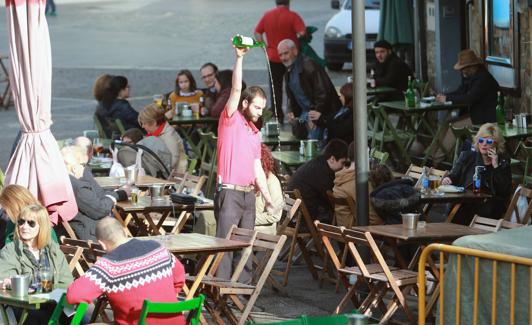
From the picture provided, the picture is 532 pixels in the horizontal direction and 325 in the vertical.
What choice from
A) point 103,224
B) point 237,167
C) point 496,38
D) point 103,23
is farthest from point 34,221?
point 103,23

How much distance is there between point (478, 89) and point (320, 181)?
4005 mm

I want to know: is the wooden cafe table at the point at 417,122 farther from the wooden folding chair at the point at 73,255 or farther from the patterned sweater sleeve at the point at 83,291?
the patterned sweater sleeve at the point at 83,291

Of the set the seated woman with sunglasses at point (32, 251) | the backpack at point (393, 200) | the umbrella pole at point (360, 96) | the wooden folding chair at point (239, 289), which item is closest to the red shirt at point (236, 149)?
the wooden folding chair at point (239, 289)

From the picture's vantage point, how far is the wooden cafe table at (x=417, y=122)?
50.9 feet

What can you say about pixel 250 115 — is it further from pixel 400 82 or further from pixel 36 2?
pixel 400 82

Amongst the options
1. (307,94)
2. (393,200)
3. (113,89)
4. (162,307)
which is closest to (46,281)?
(162,307)

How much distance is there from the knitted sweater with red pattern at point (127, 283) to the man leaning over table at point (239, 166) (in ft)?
7.86

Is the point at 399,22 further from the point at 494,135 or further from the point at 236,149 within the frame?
the point at 236,149

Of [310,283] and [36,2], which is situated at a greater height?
[36,2]

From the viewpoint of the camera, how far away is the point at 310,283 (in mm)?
11484

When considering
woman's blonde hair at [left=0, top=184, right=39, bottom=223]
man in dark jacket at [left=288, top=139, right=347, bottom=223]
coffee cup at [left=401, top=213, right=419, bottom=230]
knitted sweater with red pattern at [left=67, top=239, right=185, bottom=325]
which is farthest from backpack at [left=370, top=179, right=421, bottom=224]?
knitted sweater with red pattern at [left=67, top=239, right=185, bottom=325]

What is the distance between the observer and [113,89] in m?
16.3

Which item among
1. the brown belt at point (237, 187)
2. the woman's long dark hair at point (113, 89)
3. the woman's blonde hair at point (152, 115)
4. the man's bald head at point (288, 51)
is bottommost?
the brown belt at point (237, 187)

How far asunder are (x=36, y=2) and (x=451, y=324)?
4.52 meters
